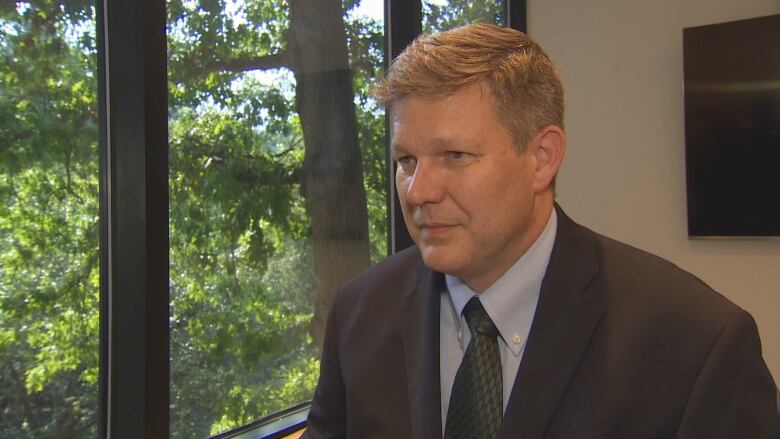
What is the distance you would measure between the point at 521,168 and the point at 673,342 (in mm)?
360

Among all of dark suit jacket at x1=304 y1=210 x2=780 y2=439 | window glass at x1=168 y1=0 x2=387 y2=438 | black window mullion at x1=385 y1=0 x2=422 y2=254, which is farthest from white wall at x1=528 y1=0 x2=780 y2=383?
dark suit jacket at x1=304 y1=210 x2=780 y2=439

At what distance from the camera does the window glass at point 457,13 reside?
9.90 feet

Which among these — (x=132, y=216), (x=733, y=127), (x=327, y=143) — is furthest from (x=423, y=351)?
(x=733, y=127)

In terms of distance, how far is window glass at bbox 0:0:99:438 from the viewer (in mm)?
1523

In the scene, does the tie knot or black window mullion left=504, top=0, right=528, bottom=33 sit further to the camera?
black window mullion left=504, top=0, right=528, bottom=33

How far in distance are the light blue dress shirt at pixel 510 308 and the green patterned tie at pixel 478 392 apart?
2 cm

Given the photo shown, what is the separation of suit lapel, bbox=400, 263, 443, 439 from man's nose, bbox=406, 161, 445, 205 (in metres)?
0.25

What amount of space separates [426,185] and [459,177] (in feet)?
0.18

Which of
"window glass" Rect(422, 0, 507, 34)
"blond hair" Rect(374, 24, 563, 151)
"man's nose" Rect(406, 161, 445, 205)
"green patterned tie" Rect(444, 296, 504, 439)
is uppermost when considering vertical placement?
"window glass" Rect(422, 0, 507, 34)

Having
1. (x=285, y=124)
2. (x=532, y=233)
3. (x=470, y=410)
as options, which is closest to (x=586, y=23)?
(x=285, y=124)

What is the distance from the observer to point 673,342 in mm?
1035

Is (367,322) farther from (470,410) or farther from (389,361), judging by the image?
(470,410)

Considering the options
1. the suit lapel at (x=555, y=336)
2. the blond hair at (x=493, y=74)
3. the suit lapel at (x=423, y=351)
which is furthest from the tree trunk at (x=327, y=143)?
the suit lapel at (x=555, y=336)

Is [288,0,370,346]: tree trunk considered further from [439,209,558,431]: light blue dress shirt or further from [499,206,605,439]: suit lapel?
[499,206,605,439]: suit lapel
